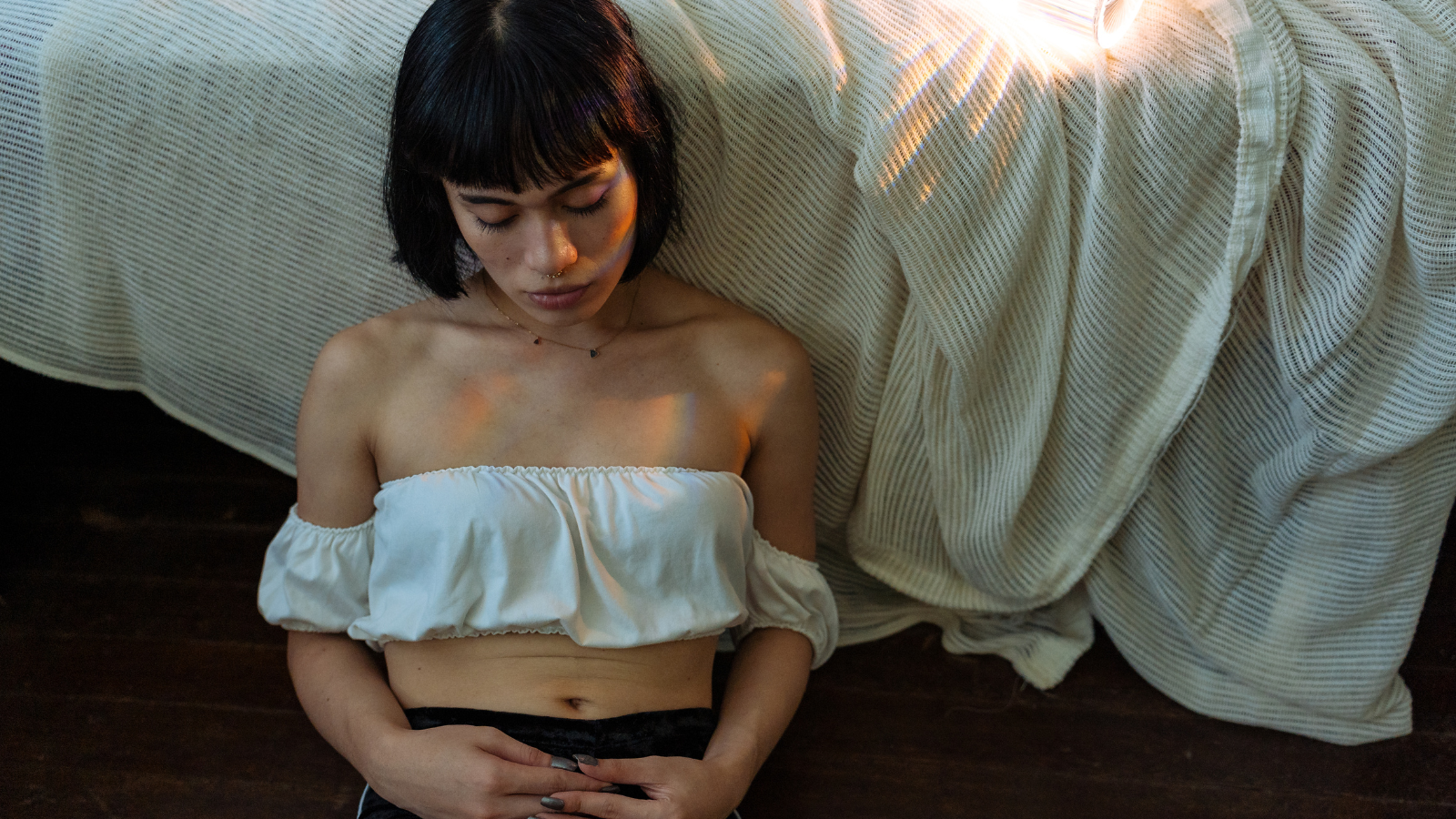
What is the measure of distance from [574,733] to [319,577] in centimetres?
33

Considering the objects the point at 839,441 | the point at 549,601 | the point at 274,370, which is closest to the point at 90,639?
the point at 274,370

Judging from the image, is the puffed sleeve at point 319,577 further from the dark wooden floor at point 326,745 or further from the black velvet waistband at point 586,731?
the dark wooden floor at point 326,745

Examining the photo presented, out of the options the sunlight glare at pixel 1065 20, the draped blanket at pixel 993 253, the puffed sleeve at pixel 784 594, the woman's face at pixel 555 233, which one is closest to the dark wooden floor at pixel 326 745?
the draped blanket at pixel 993 253

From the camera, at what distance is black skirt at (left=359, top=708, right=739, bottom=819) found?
3.78 feet

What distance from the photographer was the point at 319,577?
1.22m

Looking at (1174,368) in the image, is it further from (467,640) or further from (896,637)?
(467,640)

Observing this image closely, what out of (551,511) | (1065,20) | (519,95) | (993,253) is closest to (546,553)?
(551,511)

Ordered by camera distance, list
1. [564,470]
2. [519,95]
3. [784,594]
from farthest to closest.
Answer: [784,594] → [564,470] → [519,95]

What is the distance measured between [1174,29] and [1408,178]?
0.29 m

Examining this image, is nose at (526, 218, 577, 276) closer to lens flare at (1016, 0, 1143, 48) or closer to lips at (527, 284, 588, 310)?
lips at (527, 284, 588, 310)

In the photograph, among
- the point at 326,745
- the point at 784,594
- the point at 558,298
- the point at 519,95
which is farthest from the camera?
the point at 326,745

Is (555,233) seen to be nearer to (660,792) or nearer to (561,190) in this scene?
(561,190)

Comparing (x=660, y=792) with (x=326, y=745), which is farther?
(x=326, y=745)

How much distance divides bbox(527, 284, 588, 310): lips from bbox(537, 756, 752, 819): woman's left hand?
0.45 meters
